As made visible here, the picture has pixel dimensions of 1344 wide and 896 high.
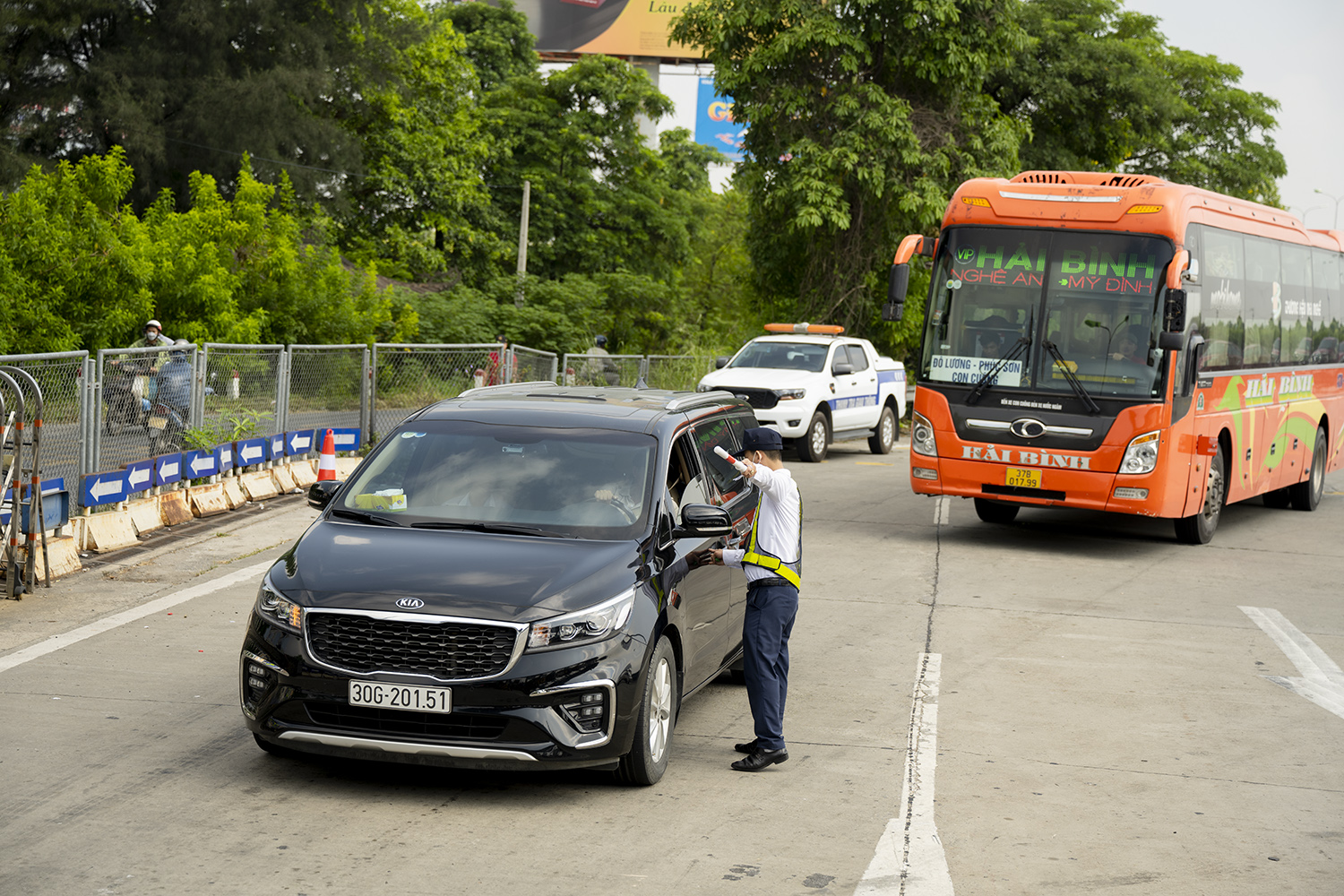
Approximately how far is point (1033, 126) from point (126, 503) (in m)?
36.1

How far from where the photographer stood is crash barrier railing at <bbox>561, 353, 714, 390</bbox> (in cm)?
2736

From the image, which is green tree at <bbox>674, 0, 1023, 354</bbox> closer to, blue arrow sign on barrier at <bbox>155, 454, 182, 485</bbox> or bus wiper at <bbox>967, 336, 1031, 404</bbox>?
bus wiper at <bbox>967, 336, 1031, 404</bbox>

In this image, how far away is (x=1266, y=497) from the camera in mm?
19031

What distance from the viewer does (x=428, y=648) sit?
565 centimetres

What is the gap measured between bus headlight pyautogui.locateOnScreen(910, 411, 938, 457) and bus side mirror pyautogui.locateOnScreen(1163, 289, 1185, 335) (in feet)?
8.04

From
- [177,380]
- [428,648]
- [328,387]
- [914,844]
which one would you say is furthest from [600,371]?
[914,844]

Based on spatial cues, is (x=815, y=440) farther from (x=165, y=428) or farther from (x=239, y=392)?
(x=165, y=428)

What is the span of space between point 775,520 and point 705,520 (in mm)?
323

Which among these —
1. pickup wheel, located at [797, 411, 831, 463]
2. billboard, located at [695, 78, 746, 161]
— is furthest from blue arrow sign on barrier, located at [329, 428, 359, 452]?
billboard, located at [695, 78, 746, 161]

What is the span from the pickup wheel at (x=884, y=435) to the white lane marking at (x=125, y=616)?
15134 millimetres

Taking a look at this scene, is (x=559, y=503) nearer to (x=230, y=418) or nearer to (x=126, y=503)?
(x=126, y=503)

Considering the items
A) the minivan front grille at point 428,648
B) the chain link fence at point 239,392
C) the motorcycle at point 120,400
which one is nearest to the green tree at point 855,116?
the chain link fence at point 239,392

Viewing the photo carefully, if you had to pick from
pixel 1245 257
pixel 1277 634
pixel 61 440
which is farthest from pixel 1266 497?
pixel 61 440

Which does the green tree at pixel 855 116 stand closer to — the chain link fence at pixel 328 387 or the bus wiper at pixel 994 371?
the chain link fence at pixel 328 387
